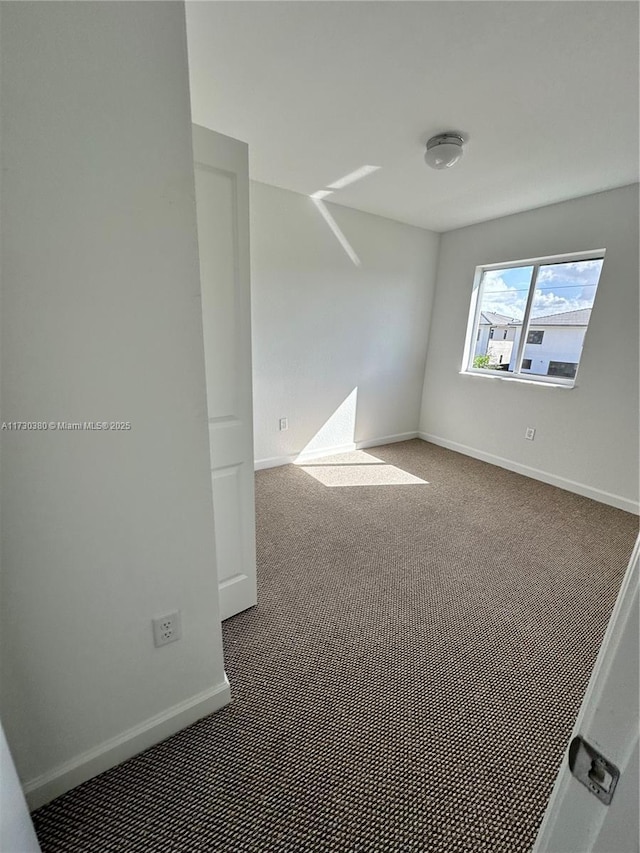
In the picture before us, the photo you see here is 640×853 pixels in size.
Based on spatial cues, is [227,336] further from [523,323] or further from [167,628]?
Result: [523,323]

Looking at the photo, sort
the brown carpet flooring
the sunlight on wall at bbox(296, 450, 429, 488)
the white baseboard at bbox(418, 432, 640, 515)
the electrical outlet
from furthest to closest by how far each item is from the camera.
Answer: the sunlight on wall at bbox(296, 450, 429, 488), the white baseboard at bbox(418, 432, 640, 515), the electrical outlet, the brown carpet flooring

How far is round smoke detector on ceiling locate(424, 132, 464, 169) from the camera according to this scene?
6.57 ft

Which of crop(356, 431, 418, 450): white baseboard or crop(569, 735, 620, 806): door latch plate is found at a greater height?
crop(569, 735, 620, 806): door latch plate

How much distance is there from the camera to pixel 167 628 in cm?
114

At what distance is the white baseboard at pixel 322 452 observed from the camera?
3.50 m

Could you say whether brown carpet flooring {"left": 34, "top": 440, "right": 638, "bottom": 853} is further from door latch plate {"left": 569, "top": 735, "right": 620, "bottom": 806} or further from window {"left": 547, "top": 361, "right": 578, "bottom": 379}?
window {"left": 547, "top": 361, "right": 578, "bottom": 379}

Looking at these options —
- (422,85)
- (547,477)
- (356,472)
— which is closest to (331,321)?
(356,472)

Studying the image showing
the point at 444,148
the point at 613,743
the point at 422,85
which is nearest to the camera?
the point at 613,743

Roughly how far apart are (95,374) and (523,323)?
147 inches

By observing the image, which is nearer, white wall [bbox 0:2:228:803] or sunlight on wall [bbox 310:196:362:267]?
white wall [bbox 0:2:228:803]

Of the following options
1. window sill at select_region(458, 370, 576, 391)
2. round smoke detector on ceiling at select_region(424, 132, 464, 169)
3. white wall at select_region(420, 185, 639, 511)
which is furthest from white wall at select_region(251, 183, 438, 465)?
round smoke detector on ceiling at select_region(424, 132, 464, 169)

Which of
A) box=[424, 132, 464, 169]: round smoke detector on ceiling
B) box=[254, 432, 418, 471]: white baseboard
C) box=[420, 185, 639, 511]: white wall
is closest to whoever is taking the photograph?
box=[424, 132, 464, 169]: round smoke detector on ceiling

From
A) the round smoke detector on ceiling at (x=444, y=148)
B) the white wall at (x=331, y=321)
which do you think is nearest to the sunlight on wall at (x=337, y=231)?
the white wall at (x=331, y=321)

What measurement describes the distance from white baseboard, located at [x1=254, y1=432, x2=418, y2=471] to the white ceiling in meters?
2.41
